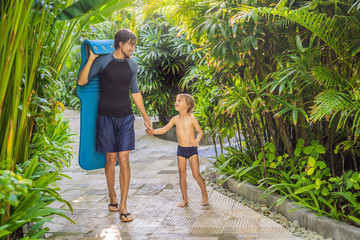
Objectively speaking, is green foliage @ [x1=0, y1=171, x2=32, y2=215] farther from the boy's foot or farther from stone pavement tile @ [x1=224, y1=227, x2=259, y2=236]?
the boy's foot

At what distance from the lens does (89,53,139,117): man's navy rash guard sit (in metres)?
4.72

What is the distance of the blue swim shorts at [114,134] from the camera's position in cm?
477

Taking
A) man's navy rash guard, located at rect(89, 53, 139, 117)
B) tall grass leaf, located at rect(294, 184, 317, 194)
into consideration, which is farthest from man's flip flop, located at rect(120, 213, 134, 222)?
tall grass leaf, located at rect(294, 184, 317, 194)

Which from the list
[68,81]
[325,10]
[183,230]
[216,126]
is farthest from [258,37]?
[68,81]

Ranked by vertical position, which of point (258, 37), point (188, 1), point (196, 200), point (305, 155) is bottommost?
point (196, 200)

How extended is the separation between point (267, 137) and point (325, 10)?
1.82 meters

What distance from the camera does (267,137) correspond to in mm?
5605

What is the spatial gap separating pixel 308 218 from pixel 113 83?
87.9 inches

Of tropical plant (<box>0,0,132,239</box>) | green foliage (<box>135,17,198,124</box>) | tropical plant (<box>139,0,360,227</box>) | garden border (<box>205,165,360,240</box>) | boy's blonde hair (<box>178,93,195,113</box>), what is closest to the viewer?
tropical plant (<box>0,0,132,239</box>)

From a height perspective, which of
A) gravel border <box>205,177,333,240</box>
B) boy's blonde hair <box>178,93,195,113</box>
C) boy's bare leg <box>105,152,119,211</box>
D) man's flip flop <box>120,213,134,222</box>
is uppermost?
boy's blonde hair <box>178,93,195,113</box>

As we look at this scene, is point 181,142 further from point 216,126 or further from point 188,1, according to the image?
point 188,1

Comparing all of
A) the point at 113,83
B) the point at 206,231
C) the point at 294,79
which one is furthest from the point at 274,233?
the point at 113,83

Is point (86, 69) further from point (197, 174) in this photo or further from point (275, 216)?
point (275, 216)

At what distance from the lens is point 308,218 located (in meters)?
4.08
